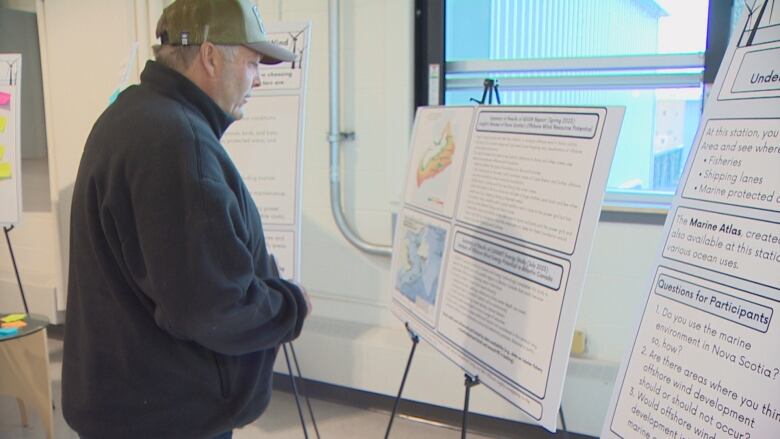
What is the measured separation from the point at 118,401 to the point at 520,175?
0.95 meters

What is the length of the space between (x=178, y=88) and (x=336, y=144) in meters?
1.80

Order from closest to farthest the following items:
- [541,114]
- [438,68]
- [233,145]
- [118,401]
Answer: [118,401] < [541,114] < [233,145] < [438,68]

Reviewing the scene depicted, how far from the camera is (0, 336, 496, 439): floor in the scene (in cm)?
278

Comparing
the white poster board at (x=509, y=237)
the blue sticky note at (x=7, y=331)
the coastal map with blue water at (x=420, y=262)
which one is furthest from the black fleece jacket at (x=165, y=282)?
the blue sticky note at (x=7, y=331)

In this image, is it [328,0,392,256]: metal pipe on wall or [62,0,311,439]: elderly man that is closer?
[62,0,311,439]: elderly man

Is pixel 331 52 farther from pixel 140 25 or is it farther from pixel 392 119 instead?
pixel 140 25

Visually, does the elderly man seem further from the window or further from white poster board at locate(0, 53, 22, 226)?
white poster board at locate(0, 53, 22, 226)

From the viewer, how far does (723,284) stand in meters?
1.03

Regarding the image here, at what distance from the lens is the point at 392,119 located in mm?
2846

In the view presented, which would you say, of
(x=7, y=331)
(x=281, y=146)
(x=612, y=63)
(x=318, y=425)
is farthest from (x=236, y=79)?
(x=318, y=425)

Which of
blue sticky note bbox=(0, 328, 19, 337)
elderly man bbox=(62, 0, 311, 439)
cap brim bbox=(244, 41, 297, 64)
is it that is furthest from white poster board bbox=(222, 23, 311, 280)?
blue sticky note bbox=(0, 328, 19, 337)

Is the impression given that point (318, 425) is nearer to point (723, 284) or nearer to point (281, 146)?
point (281, 146)

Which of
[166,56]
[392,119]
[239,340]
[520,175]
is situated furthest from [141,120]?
[392,119]

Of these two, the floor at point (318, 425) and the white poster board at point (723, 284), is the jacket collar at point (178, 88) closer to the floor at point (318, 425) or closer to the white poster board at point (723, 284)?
the white poster board at point (723, 284)
